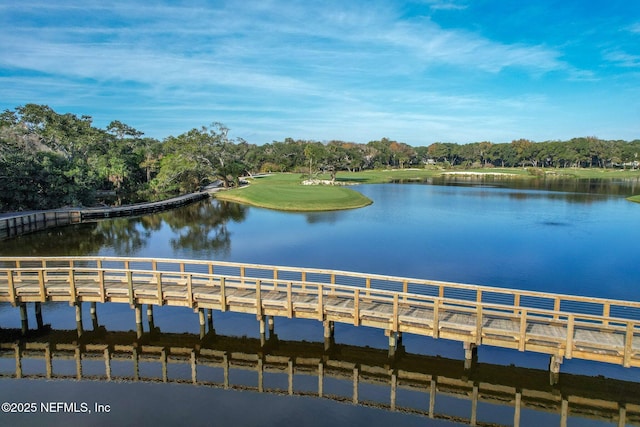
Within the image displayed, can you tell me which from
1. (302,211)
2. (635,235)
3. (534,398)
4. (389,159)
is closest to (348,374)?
(534,398)

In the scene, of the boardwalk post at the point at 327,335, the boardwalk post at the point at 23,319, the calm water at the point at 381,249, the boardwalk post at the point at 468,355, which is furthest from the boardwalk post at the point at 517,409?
the boardwalk post at the point at 23,319

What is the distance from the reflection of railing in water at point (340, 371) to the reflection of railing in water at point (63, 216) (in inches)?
1209

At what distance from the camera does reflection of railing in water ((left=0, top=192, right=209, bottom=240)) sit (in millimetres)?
45150

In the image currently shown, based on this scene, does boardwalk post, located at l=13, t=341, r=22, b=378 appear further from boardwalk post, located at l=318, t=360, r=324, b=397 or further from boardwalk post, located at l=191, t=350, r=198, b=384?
boardwalk post, located at l=318, t=360, r=324, b=397

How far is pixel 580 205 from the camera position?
6322 cm

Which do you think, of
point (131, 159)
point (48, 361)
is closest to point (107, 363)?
point (48, 361)

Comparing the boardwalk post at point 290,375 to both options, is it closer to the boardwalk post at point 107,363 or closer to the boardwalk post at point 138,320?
the boardwalk post at point 107,363

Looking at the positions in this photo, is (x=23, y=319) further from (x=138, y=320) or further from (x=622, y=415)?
(x=622, y=415)

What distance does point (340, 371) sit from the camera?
55.4 ft

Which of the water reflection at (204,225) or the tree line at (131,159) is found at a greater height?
the tree line at (131,159)

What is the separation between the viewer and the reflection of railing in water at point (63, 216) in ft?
148

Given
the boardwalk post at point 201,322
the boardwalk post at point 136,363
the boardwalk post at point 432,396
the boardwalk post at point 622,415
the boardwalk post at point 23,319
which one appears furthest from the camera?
the boardwalk post at point 23,319

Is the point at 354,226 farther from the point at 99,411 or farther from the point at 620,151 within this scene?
the point at 620,151

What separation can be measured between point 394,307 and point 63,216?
51.2 meters
